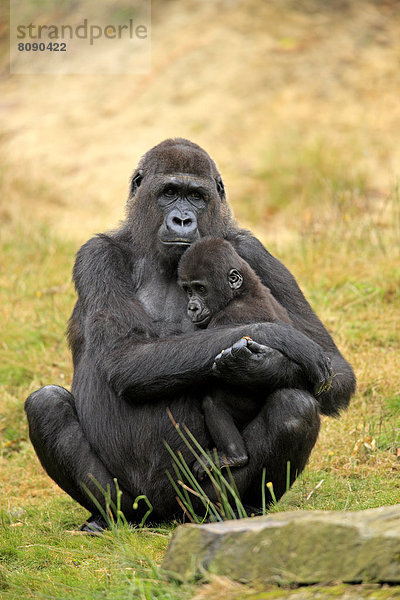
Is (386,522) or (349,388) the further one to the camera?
(349,388)

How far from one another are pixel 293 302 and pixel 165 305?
705 millimetres

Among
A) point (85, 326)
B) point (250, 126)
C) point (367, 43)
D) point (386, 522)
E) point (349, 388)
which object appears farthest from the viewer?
point (367, 43)

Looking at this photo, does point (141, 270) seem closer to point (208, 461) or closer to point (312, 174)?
point (208, 461)

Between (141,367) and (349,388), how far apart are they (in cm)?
120

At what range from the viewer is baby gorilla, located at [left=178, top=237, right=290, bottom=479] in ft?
12.9

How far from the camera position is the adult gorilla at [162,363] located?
3.86 metres

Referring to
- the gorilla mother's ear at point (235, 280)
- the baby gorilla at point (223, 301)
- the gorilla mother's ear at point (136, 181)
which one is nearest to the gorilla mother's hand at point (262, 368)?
the baby gorilla at point (223, 301)

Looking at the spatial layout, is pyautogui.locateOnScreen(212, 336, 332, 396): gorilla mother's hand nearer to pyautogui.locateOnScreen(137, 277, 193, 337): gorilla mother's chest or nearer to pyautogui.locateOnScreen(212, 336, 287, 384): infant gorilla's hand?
pyautogui.locateOnScreen(212, 336, 287, 384): infant gorilla's hand

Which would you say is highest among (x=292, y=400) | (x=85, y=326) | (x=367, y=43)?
(x=367, y=43)

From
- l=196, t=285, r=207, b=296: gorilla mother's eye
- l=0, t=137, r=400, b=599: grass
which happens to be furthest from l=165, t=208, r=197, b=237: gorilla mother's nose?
l=0, t=137, r=400, b=599: grass

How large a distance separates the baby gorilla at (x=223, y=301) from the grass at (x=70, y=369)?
60 centimetres

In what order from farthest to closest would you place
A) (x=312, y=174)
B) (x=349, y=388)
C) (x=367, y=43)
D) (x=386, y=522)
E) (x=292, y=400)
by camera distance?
1. (x=367, y=43)
2. (x=312, y=174)
3. (x=349, y=388)
4. (x=292, y=400)
5. (x=386, y=522)

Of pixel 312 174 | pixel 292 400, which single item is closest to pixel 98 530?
pixel 292 400

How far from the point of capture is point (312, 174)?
36.4 feet
